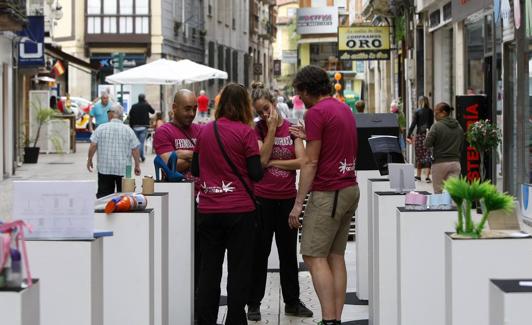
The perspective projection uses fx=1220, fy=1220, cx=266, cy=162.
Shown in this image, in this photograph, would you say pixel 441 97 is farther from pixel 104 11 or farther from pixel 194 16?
pixel 194 16

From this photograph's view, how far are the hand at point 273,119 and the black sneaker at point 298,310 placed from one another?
146 centimetres

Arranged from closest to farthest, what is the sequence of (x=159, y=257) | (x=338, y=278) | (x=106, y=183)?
(x=159, y=257), (x=338, y=278), (x=106, y=183)

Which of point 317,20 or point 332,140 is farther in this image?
point 317,20

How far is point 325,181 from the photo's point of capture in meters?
8.09

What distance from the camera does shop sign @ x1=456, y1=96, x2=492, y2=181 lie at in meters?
18.2

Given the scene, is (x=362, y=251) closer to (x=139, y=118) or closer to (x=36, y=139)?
(x=139, y=118)

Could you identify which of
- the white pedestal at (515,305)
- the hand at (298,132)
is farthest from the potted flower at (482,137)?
the white pedestal at (515,305)

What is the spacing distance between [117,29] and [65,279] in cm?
4866

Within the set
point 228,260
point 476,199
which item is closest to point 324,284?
point 228,260

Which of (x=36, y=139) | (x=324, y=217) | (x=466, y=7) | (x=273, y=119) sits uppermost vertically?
(x=466, y=7)

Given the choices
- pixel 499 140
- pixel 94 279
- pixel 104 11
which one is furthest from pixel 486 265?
pixel 104 11

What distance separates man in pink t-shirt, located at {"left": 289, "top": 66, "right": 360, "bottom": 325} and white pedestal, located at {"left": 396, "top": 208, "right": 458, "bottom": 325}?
3.21 ft

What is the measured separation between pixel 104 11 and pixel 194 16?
11827 millimetres

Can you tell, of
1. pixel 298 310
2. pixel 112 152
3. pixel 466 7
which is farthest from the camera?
pixel 466 7
